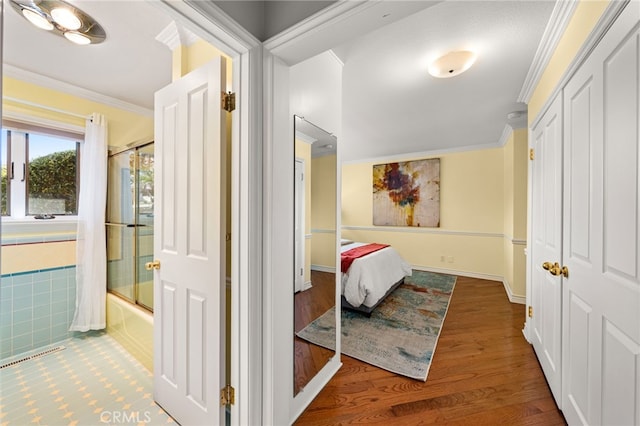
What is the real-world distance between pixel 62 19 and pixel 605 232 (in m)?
3.06

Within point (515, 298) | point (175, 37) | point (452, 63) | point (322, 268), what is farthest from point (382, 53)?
point (515, 298)

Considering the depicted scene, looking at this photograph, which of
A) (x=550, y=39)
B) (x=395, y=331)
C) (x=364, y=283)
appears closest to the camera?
(x=550, y=39)

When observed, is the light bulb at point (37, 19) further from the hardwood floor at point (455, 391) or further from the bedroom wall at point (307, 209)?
the hardwood floor at point (455, 391)

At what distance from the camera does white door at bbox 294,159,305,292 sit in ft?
5.24

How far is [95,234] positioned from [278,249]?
224 centimetres

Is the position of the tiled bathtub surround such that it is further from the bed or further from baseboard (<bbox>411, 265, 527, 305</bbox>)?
baseboard (<bbox>411, 265, 527, 305</bbox>)

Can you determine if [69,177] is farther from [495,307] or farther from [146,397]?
[495,307]

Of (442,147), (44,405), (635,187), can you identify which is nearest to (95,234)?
(44,405)

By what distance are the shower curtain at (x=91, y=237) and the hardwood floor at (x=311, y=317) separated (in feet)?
6.91

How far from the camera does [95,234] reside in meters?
2.48

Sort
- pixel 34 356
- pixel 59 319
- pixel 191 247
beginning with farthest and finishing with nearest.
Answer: pixel 59 319
pixel 34 356
pixel 191 247

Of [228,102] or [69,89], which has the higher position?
[69,89]

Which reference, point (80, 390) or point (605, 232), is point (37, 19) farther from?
point (605, 232)

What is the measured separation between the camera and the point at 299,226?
64.7 inches
